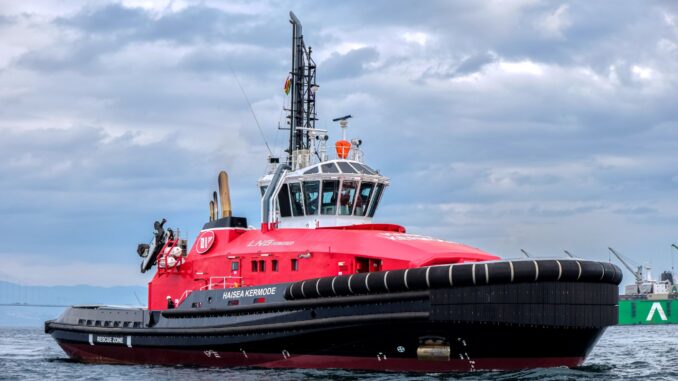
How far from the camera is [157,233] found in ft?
90.5

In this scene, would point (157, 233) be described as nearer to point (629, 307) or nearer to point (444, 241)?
point (444, 241)

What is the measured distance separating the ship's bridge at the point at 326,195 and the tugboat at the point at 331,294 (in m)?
0.03

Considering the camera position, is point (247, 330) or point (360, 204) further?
point (360, 204)

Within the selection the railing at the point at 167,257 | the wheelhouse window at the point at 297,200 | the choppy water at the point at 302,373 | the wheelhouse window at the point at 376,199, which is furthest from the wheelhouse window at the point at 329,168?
the choppy water at the point at 302,373

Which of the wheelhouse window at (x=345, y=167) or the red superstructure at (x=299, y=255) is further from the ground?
the wheelhouse window at (x=345, y=167)

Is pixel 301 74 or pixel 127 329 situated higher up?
pixel 301 74

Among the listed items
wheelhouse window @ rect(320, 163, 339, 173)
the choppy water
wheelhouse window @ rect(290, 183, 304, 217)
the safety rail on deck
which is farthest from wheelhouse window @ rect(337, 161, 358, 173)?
the choppy water

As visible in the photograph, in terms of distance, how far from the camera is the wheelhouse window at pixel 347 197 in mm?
23688

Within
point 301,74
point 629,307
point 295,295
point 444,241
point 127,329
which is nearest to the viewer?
point 295,295

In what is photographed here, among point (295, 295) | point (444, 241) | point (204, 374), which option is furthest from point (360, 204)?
→ point (204, 374)

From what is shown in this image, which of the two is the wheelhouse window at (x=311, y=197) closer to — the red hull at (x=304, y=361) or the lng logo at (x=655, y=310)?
the red hull at (x=304, y=361)

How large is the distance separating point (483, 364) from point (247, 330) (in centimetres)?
552

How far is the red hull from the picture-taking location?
19516mm

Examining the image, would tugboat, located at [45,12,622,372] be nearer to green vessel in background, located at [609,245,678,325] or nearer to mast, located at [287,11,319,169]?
mast, located at [287,11,319,169]
